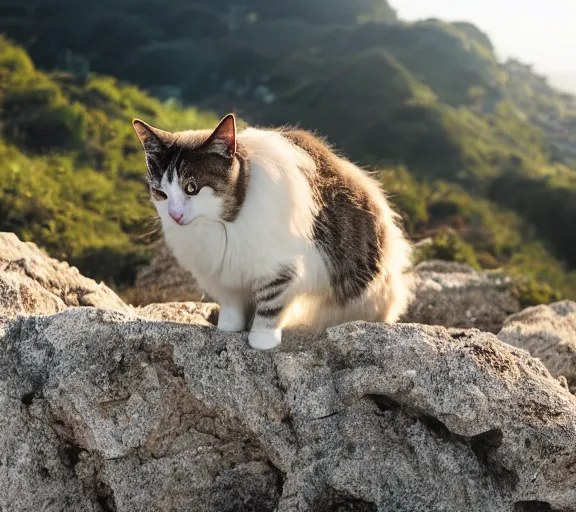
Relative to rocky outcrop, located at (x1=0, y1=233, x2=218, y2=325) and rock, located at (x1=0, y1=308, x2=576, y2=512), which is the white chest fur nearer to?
rock, located at (x1=0, y1=308, x2=576, y2=512)

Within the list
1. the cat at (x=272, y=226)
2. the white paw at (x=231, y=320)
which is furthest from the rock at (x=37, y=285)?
the white paw at (x=231, y=320)

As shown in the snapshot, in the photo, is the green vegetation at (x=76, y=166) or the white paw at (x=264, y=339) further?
the green vegetation at (x=76, y=166)

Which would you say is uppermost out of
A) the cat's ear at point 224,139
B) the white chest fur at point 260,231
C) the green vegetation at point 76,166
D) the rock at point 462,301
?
the cat's ear at point 224,139

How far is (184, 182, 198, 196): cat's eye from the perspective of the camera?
2871 mm

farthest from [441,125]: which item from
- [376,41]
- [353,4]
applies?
[353,4]

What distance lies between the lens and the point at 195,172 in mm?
2857

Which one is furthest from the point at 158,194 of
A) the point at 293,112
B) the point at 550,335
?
the point at 293,112

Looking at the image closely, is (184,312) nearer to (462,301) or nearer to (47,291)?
(47,291)

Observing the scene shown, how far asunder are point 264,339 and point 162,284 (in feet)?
17.3

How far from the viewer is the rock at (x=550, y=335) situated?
4508mm

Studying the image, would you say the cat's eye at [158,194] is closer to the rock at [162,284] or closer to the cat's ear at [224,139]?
the cat's ear at [224,139]

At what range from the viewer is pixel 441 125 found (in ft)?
98.5

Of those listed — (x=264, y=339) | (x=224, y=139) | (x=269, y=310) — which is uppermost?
(x=224, y=139)

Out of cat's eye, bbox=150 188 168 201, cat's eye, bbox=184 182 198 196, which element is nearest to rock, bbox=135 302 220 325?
cat's eye, bbox=150 188 168 201
